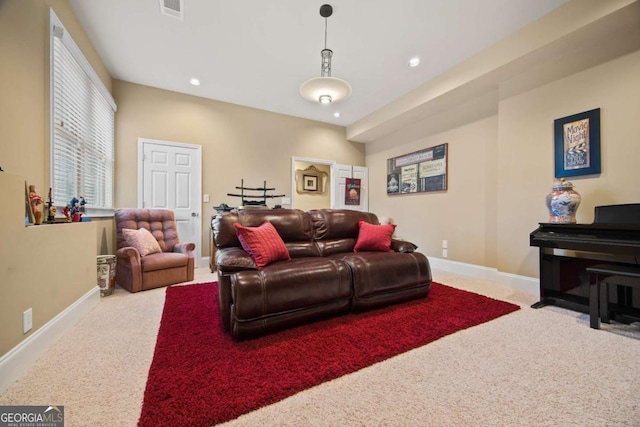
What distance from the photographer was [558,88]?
276 cm

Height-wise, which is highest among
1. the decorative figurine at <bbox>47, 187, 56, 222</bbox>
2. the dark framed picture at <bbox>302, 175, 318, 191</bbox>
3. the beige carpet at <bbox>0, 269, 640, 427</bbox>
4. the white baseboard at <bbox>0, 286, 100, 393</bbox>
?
the dark framed picture at <bbox>302, 175, 318, 191</bbox>

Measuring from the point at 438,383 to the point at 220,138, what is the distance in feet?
15.3

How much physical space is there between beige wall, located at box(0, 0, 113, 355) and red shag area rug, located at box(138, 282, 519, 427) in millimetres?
751

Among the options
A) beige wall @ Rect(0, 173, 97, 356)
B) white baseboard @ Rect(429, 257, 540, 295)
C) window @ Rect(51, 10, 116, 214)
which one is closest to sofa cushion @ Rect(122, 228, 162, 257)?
window @ Rect(51, 10, 116, 214)

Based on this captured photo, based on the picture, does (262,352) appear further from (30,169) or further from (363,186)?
(363,186)

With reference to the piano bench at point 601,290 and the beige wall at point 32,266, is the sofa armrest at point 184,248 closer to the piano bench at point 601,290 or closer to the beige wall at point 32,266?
the beige wall at point 32,266

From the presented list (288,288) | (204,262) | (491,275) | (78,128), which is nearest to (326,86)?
(288,288)

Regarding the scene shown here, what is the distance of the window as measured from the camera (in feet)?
7.50

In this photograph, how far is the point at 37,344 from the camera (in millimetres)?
1566

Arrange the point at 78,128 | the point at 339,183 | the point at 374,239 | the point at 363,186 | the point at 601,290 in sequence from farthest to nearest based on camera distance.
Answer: the point at 363,186
the point at 339,183
the point at 374,239
the point at 78,128
the point at 601,290

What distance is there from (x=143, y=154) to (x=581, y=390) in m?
5.34

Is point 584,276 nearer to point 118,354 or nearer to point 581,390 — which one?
point 581,390

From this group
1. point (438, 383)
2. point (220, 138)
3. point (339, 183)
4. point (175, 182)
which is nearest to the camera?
point (438, 383)

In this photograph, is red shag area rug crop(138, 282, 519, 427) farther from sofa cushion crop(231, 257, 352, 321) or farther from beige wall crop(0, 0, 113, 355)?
beige wall crop(0, 0, 113, 355)
